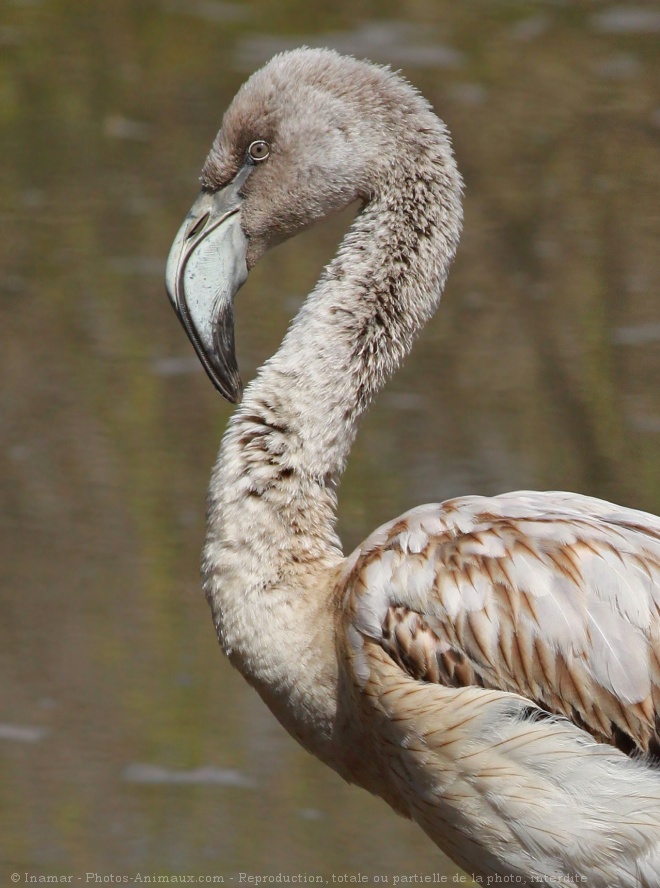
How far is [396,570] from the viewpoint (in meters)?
3.73

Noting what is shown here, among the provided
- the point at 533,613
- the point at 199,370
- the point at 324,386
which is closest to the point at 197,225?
the point at 324,386

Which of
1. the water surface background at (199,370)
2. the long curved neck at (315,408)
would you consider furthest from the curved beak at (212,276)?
the water surface background at (199,370)

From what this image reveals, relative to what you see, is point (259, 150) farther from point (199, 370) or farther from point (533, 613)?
point (199, 370)

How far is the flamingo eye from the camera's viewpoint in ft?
13.9

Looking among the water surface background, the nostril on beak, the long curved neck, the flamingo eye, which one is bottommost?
the water surface background

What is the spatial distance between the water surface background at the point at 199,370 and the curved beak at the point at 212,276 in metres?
2.06

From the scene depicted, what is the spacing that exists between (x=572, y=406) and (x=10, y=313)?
3.01m

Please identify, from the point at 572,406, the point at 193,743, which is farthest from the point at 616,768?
the point at 572,406

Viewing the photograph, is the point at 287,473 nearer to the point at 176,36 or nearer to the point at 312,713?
the point at 312,713

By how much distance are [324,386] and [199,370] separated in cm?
376

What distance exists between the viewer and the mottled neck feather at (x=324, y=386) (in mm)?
3893

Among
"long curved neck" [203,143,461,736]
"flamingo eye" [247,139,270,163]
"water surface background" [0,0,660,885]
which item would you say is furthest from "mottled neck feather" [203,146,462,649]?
"water surface background" [0,0,660,885]

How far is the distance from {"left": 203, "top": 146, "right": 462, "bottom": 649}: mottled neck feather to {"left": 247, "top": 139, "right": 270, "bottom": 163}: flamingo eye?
0.33 metres

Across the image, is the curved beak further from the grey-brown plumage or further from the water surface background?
the water surface background
